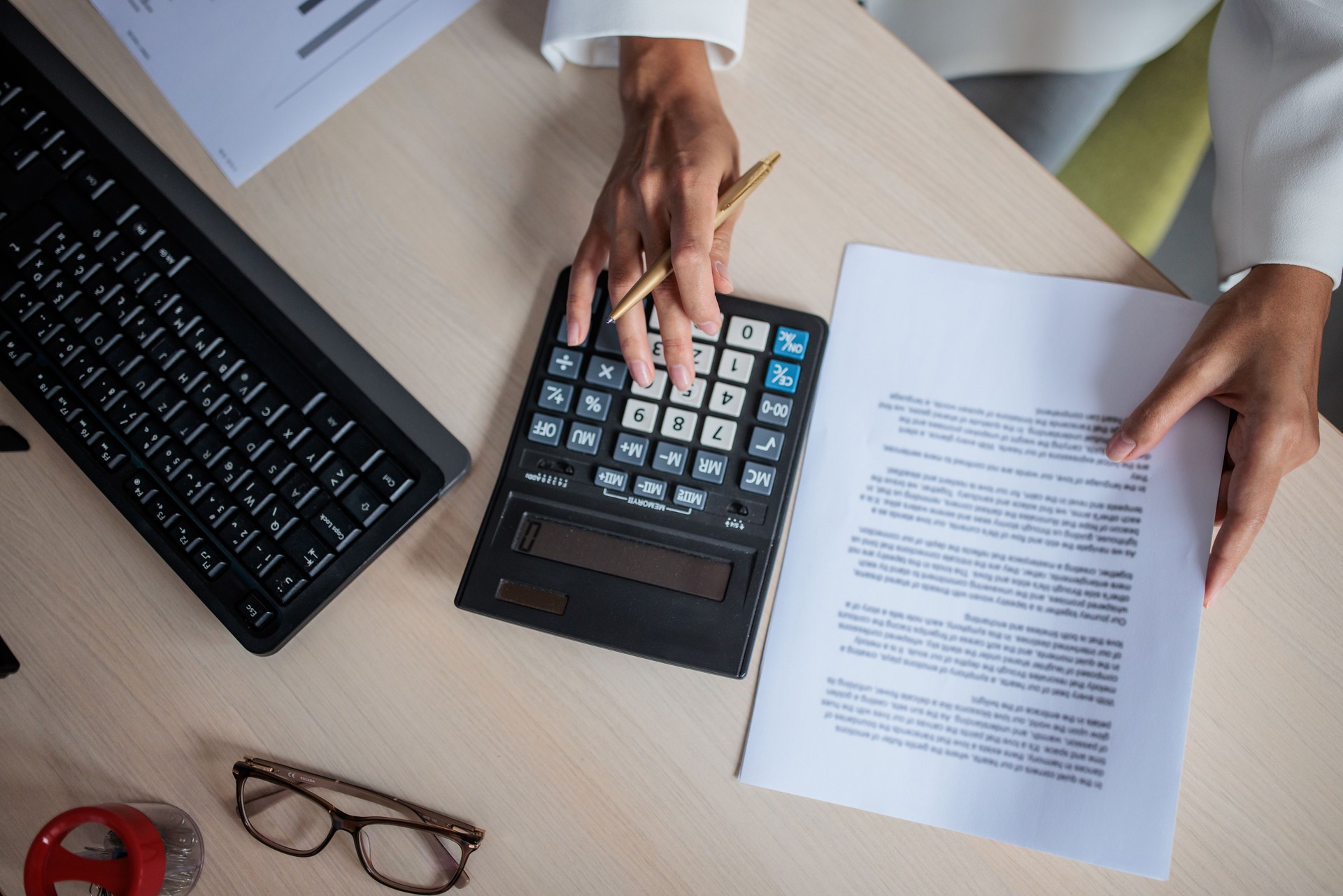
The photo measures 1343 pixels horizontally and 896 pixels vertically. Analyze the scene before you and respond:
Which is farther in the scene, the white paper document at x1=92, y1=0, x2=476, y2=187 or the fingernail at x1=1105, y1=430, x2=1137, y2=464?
the white paper document at x1=92, y1=0, x2=476, y2=187

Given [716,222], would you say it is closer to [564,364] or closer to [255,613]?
[564,364]

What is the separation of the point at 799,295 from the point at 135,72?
0.49 m

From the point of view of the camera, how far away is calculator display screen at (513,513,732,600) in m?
0.46

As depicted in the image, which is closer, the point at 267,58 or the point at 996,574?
the point at 996,574

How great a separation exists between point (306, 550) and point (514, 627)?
0.13 meters

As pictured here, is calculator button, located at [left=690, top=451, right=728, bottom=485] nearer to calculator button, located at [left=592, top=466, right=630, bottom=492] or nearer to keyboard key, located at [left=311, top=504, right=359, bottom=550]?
calculator button, located at [left=592, top=466, right=630, bottom=492]

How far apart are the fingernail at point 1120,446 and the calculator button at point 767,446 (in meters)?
0.18

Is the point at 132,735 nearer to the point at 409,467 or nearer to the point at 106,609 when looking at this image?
the point at 106,609

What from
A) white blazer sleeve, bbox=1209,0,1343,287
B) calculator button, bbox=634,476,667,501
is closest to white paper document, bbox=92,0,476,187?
calculator button, bbox=634,476,667,501

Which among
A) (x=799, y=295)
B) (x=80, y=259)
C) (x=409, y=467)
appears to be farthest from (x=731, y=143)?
(x=80, y=259)

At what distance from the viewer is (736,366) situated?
18.9 inches

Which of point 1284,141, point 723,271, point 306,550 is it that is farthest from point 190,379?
point 1284,141

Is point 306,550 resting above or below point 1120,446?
below

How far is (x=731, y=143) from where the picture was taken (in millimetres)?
511
